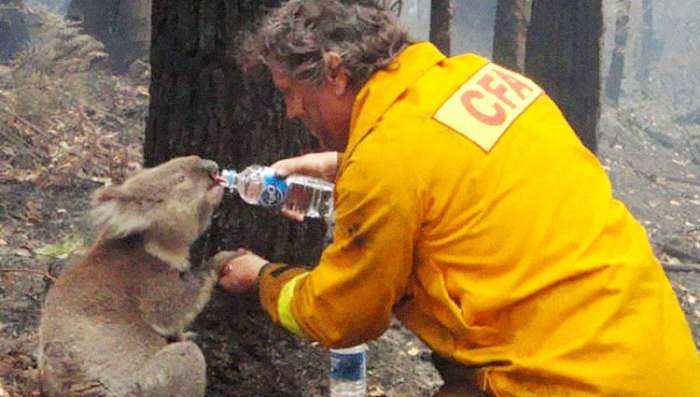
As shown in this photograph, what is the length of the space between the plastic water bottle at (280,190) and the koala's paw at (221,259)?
235 millimetres

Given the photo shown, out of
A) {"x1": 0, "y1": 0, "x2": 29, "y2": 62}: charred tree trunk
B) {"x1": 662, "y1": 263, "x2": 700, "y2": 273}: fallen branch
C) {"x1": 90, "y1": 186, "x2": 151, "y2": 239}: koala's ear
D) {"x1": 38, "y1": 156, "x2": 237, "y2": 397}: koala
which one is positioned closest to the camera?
{"x1": 38, "y1": 156, "x2": 237, "y2": 397}: koala

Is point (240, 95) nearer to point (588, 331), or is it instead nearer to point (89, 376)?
point (89, 376)

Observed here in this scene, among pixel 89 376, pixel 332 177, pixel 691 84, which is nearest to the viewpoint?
pixel 89 376

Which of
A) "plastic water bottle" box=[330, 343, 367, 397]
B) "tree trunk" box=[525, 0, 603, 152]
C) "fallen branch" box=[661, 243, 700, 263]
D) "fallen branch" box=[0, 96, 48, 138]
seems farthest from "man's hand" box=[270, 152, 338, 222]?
"fallen branch" box=[661, 243, 700, 263]

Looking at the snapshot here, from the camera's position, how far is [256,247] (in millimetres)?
4496

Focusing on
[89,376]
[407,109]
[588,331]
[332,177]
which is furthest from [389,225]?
[89,376]

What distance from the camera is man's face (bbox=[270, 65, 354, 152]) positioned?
3.18 meters

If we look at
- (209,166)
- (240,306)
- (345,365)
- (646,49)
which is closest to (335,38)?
(209,166)

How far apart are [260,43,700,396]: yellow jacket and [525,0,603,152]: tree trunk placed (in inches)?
210

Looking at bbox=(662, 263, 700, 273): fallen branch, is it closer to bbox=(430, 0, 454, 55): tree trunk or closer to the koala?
bbox=(430, 0, 454, 55): tree trunk

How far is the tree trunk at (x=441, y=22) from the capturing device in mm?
7621

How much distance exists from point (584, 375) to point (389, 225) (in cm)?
75


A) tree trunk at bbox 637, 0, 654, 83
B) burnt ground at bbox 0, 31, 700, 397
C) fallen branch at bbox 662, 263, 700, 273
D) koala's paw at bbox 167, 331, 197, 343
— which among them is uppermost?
koala's paw at bbox 167, 331, 197, 343

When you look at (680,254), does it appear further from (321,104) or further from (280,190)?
(321,104)
